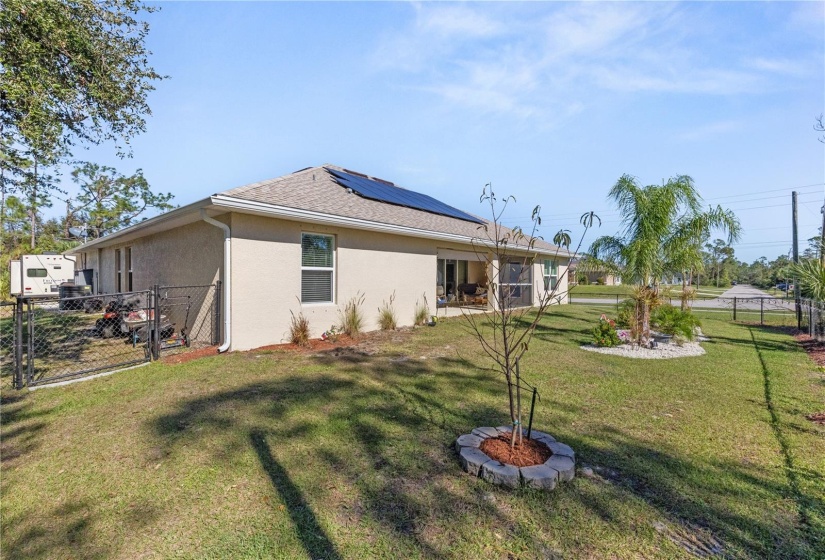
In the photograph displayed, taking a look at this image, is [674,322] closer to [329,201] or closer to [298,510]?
[329,201]

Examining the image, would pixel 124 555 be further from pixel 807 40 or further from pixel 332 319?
pixel 807 40

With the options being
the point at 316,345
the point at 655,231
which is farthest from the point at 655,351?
the point at 316,345

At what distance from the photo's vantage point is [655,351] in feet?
26.6

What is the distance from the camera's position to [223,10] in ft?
26.3

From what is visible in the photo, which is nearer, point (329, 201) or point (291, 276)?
point (291, 276)

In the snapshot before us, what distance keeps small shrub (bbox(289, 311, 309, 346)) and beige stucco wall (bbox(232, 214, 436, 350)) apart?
0.37ft

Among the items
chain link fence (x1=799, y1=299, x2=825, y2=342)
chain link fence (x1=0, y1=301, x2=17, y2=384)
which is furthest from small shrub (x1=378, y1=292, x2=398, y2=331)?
chain link fence (x1=799, y1=299, x2=825, y2=342)

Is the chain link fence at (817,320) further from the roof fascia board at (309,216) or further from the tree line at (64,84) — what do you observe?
the tree line at (64,84)

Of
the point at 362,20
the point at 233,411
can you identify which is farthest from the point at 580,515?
the point at 362,20

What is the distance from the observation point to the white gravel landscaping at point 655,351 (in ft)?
25.1

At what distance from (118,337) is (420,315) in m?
8.10

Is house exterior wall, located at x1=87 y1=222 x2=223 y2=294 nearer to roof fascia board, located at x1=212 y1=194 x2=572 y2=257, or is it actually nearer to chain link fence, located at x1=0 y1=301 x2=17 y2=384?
roof fascia board, located at x1=212 y1=194 x2=572 y2=257

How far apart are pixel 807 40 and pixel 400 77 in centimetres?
925

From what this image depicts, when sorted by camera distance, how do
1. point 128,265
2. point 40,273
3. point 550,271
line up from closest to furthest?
point 128,265 → point 40,273 → point 550,271
